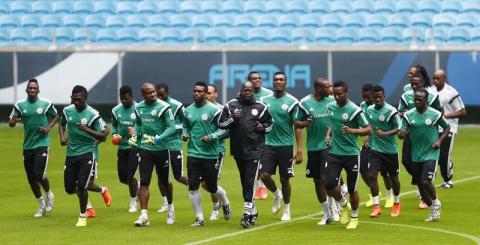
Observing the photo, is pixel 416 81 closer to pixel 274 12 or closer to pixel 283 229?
pixel 283 229

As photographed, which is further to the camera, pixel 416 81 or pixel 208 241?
pixel 416 81

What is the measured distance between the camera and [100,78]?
40.3 meters

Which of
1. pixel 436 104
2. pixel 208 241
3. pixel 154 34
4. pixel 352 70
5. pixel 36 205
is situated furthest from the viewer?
pixel 154 34

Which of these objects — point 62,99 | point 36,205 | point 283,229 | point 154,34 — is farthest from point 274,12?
point 283,229

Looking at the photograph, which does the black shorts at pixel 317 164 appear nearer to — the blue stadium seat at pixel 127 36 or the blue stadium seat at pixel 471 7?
the blue stadium seat at pixel 127 36

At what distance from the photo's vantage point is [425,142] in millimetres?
19438

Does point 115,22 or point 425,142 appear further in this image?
point 115,22

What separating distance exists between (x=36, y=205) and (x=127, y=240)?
17.8 ft

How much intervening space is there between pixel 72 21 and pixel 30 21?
4.96 feet

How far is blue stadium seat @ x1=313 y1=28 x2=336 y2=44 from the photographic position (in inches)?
1603

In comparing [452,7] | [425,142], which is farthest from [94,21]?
[425,142]

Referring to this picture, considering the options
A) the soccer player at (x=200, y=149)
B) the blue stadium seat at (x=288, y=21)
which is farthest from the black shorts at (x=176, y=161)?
the blue stadium seat at (x=288, y=21)

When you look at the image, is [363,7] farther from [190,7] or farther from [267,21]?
[190,7]

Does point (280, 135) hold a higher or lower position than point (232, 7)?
Answer: lower
